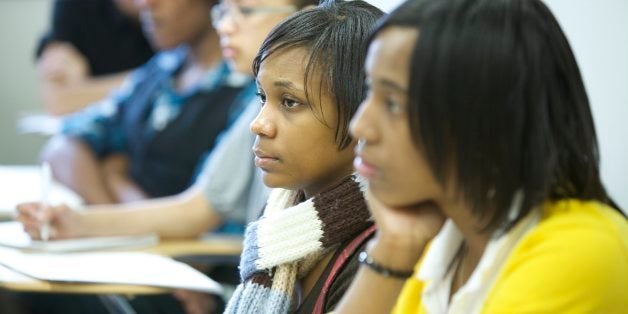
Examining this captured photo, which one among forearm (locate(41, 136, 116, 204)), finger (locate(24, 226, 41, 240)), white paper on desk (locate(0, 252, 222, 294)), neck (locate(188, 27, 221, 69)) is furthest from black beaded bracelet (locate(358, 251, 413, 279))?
forearm (locate(41, 136, 116, 204))

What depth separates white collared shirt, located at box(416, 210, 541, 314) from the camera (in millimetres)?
930

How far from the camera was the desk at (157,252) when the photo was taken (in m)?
1.52

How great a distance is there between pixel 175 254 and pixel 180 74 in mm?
739

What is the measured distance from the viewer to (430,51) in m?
0.89

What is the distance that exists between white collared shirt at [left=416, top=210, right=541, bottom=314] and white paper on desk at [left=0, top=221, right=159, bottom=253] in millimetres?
1036

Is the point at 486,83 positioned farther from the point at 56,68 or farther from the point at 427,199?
the point at 56,68

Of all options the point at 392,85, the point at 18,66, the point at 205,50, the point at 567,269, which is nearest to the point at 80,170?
the point at 205,50

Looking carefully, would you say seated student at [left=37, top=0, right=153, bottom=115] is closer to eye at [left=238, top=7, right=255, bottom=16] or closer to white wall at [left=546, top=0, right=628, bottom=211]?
eye at [left=238, top=7, right=255, bottom=16]

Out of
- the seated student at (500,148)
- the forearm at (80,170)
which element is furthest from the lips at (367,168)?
the forearm at (80,170)

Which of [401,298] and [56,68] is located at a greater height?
[56,68]

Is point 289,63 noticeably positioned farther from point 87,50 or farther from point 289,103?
point 87,50

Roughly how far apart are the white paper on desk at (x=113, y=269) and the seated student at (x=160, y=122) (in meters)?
0.54

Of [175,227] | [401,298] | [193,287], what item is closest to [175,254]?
[175,227]

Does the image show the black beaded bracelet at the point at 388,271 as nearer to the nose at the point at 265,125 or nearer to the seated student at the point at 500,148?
the seated student at the point at 500,148
